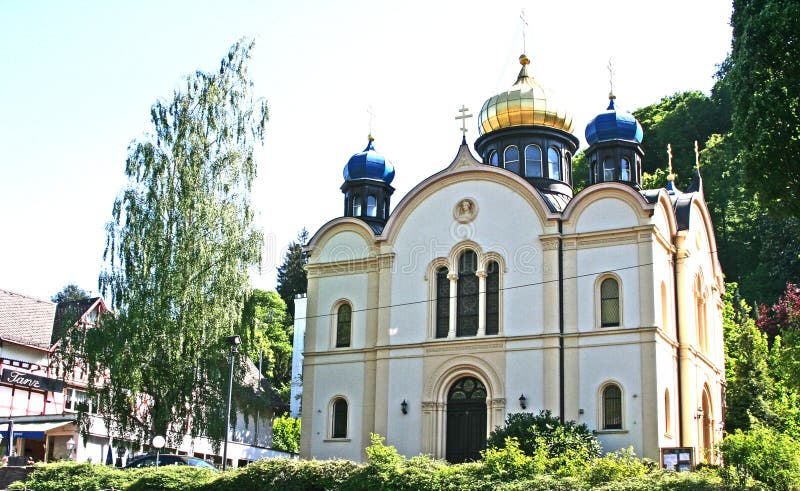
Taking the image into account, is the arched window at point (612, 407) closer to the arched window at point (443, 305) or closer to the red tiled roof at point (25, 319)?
the arched window at point (443, 305)

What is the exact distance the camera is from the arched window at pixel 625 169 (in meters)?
30.5

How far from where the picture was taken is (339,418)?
29.9 metres

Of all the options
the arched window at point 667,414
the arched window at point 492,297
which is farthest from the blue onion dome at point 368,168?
the arched window at point 667,414

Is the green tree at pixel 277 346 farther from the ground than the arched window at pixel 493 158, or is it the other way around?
the arched window at pixel 493 158

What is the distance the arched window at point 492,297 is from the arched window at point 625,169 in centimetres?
537

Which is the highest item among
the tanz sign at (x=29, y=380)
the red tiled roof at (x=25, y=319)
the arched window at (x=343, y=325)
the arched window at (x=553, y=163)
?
the arched window at (x=553, y=163)


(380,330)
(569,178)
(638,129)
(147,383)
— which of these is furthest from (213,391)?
(638,129)

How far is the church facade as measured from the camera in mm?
26297

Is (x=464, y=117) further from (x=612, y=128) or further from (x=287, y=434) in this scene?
(x=287, y=434)

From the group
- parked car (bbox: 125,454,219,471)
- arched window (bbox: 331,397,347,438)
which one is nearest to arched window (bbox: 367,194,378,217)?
arched window (bbox: 331,397,347,438)

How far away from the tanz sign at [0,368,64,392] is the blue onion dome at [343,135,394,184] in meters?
15.3

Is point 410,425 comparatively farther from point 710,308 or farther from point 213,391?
point 710,308

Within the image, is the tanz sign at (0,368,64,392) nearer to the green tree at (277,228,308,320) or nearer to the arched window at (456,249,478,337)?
the arched window at (456,249,478,337)

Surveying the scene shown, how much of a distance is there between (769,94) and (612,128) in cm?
1277
